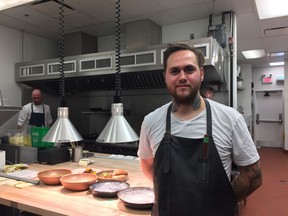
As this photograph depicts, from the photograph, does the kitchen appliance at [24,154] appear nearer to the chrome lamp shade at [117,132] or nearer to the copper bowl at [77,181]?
the copper bowl at [77,181]

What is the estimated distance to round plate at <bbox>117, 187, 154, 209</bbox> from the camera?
1599 mm

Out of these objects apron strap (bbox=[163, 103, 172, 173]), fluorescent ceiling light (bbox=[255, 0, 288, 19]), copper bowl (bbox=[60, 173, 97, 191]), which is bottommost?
copper bowl (bbox=[60, 173, 97, 191])

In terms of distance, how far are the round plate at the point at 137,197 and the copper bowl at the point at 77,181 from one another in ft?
1.10

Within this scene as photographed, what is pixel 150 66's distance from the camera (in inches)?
148

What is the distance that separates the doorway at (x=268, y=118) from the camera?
32.7 ft

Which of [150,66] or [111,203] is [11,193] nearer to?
[111,203]

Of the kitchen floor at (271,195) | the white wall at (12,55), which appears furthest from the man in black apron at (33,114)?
the kitchen floor at (271,195)

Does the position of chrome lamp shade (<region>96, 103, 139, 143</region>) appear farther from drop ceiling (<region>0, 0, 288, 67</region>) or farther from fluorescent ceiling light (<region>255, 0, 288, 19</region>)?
fluorescent ceiling light (<region>255, 0, 288, 19</region>)

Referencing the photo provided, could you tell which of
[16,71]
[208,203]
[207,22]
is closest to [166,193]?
[208,203]

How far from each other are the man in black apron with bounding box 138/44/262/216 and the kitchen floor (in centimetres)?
301

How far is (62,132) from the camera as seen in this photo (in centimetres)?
212

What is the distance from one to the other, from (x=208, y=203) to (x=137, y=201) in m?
0.61

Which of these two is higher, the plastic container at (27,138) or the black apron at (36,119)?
the black apron at (36,119)

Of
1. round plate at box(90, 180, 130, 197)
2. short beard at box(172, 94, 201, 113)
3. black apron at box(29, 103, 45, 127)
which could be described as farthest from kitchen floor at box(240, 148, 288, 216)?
black apron at box(29, 103, 45, 127)
